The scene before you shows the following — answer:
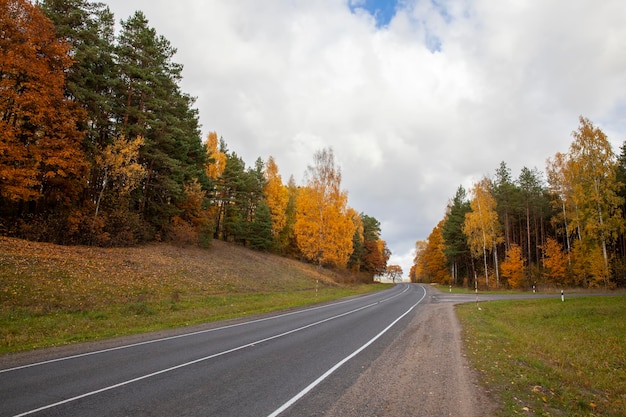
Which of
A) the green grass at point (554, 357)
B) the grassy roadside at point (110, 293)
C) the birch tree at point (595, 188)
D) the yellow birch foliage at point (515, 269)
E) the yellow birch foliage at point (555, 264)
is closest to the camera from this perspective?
the green grass at point (554, 357)

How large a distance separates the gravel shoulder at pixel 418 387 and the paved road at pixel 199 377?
1.28 feet

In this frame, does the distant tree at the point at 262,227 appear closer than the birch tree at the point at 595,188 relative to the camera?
No

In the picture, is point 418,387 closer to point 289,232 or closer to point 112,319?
point 112,319

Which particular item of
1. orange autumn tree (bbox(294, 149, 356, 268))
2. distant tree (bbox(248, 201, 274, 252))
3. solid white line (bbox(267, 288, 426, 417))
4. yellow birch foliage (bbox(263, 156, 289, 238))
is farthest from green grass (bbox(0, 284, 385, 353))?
yellow birch foliage (bbox(263, 156, 289, 238))

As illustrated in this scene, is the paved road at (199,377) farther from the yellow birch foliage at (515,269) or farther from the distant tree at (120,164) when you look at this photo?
the yellow birch foliage at (515,269)

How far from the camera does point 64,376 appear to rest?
22.7ft

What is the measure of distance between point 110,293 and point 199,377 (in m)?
12.6

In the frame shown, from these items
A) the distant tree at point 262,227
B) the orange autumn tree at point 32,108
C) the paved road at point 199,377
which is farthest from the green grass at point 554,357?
the distant tree at point 262,227

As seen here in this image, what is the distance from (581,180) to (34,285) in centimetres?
4109

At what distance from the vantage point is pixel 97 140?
25672mm

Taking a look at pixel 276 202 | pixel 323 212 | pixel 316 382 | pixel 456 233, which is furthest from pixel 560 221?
pixel 316 382

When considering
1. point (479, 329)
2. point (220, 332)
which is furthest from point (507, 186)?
point (220, 332)

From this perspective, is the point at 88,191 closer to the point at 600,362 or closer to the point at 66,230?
the point at 66,230

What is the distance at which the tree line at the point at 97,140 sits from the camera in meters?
18.1
